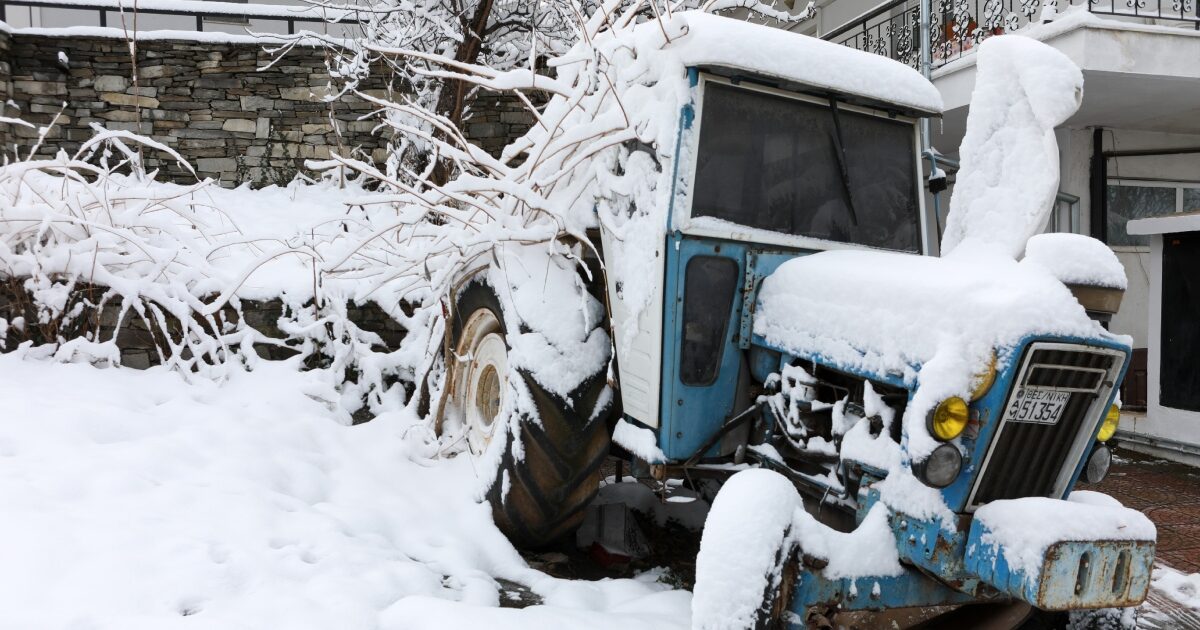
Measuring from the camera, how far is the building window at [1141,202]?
937 centimetres

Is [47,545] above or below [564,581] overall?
above

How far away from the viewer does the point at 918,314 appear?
95.3 inches

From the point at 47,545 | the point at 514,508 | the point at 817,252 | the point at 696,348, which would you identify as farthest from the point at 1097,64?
the point at 47,545

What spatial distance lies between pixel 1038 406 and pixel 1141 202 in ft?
28.5

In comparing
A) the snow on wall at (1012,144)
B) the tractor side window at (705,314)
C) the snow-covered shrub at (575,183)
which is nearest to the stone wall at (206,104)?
the snow-covered shrub at (575,183)

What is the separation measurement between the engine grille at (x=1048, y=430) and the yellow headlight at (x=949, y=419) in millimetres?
133

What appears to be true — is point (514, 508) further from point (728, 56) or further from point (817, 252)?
point (728, 56)

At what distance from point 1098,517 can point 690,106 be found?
6.09 ft

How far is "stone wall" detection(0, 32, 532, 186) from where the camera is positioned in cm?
960

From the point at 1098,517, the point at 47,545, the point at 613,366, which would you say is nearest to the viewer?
the point at 1098,517

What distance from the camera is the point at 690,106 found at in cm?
Answer: 308

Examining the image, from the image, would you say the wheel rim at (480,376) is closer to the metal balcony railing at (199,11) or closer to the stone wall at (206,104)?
the stone wall at (206,104)

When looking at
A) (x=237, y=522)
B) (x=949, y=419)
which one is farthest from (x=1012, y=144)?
(x=237, y=522)

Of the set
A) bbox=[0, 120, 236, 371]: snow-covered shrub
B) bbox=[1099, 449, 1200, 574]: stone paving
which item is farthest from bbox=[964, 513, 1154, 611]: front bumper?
bbox=[0, 120, 236, 371]: snow-covered shrub
